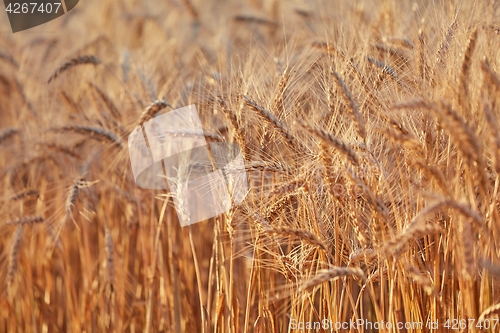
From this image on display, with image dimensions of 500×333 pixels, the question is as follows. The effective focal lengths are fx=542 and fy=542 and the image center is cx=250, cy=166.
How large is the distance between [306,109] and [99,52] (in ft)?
7.34

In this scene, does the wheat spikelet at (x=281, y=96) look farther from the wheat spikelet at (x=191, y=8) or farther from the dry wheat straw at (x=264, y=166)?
the wheat spikelet at (x=191, y=8)

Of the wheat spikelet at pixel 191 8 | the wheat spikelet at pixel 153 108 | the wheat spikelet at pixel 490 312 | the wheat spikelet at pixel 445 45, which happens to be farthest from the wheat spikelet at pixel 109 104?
the wheat spikelet at pixel 191 8

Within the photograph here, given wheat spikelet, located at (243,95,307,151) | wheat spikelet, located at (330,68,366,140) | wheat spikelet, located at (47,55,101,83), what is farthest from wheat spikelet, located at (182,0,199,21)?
wheat spikelet, located at (330,68,366,140)

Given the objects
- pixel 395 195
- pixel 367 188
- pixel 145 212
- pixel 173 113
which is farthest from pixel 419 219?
pixel 145 212

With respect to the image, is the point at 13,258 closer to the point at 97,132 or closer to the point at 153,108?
the point at 97,132

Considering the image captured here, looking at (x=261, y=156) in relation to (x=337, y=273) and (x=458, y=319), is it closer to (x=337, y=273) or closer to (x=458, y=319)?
(x=337, y=273)

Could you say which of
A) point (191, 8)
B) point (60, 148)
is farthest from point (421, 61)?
point (191, 8)

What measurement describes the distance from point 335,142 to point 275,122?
0.30m

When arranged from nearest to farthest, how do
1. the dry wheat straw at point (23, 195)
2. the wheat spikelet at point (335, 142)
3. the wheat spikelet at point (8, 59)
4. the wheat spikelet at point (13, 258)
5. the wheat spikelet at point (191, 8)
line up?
the wheat spikelet at point (335, 142) < the wheat spikelet at point (13, 258) < the dry wheat straw at point (23, 195) < the wheat spikelet at point (8, 59) < the wheat spikelet at point (191, 8)

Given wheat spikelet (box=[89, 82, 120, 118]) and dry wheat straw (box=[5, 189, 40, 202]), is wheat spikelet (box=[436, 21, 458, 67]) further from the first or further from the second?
dry wheat straw (box=[5, 189, 40, 202])

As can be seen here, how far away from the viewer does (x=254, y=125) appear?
1.83 meters

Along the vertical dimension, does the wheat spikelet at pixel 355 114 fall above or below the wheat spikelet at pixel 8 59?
below

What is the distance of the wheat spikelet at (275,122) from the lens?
1594 millimetres

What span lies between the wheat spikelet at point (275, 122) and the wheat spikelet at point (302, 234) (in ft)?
1.00
